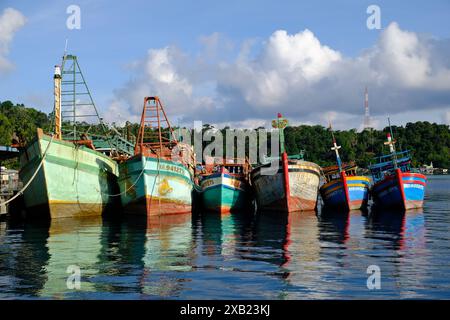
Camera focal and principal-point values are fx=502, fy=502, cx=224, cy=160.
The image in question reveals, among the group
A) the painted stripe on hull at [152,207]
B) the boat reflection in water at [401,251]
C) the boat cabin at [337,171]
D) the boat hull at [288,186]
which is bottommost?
the boat reflection in water at [401,251]

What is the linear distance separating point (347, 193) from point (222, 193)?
11068 millimetres

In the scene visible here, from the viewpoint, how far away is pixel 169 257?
19.8 metres

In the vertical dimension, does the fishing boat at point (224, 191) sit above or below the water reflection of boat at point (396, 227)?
above

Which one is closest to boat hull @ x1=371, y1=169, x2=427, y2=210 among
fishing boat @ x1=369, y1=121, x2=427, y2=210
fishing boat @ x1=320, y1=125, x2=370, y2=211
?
fishing boat @ x1=369, y1=121, x2=427, y2=210

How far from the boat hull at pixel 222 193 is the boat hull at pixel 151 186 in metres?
3.36

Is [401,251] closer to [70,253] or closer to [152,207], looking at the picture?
[70,253]

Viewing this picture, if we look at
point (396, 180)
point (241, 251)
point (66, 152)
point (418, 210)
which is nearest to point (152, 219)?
point (66, 152)

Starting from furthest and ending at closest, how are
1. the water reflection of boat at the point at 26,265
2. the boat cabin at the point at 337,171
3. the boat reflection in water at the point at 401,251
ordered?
the boat cabin at the point at 337,171 → the boat reflection in water at the point at 401,251 → the water reflection of boat at the point at 26,265

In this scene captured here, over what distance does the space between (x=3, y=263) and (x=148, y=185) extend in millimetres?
18217

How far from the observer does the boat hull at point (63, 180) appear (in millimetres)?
34344

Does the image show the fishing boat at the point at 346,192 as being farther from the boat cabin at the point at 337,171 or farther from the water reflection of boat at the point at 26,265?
the water reflection of boat at the point at 26,265

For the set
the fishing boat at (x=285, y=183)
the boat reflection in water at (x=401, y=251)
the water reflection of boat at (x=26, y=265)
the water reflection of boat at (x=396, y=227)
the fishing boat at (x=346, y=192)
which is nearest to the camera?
the water reflection of boat at (x=26, y=265)

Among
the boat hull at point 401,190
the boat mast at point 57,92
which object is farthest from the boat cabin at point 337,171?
the boat mast at point 57,92

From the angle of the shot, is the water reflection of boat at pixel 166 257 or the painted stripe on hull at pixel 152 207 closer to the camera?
the water reflection of boat at pixel 166 257
